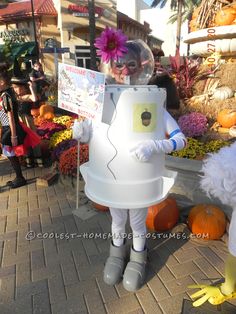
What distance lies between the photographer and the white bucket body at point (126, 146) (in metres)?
1.88

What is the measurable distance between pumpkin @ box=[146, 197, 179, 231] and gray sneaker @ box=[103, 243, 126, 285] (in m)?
0.58

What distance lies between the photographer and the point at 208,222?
2.76 meters

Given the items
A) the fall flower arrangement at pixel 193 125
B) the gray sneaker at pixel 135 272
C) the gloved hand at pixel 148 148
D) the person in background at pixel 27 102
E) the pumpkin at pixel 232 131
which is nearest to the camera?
Answer: the gloved hand at pixel 148 148

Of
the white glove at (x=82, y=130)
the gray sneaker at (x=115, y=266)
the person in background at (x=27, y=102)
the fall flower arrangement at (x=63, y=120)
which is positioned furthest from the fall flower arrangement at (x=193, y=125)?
the fall flower arrangement at (x=63, y=120)

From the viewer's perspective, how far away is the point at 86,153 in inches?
157

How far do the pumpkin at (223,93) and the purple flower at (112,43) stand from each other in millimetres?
3494

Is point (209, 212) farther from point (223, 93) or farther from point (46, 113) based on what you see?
point (46, 113)

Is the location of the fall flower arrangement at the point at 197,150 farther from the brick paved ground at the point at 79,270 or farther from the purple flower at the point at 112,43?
the purple flower at the point at 112,43

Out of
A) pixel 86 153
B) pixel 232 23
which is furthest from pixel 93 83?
pixel 232 23

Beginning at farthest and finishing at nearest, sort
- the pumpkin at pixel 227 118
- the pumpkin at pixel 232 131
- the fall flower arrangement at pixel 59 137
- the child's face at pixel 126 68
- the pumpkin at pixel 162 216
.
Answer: the fall flower arrangement at pixel 59 137 < the pumpkin at pixel 227 118 < the pumpkin at pixel 232 131 < the pumpkin at pixel 162 216 < the child's face at pixel 126 68

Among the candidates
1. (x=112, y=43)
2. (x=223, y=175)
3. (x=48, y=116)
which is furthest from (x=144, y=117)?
(x=48, y=116)

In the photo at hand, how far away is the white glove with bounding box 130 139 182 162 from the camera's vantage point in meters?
1.83

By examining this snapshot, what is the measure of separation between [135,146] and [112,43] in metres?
0.68

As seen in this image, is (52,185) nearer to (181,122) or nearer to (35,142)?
(35,142)
